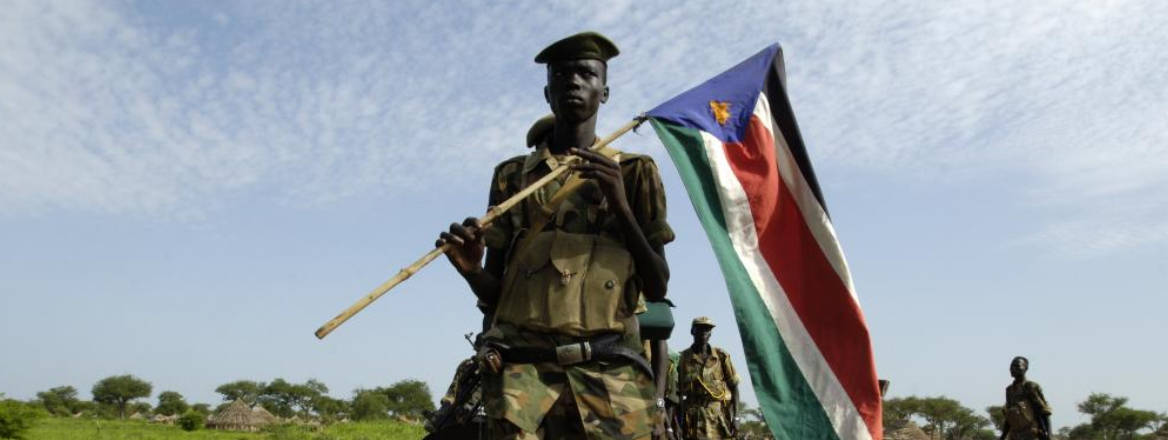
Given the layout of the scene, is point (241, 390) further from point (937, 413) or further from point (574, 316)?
point (574, 316)

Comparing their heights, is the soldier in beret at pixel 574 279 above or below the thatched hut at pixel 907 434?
below

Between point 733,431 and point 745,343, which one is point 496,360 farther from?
point 733,431

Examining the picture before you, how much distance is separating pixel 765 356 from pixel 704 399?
9.11 meters

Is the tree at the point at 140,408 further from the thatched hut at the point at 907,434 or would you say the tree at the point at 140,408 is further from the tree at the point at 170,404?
Answer: the thatched hut at the point at 907,434

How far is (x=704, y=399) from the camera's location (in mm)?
13508

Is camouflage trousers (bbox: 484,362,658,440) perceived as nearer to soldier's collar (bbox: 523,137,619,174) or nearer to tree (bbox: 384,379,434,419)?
soldier's collar (bbox: 523,137,619,174)

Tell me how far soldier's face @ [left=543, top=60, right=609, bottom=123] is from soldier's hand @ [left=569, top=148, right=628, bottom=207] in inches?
12.2

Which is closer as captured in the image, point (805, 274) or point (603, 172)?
point (603, 172)

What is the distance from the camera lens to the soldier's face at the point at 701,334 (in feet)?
45.3

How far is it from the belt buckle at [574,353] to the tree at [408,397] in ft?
202

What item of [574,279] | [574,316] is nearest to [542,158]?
[574,279]

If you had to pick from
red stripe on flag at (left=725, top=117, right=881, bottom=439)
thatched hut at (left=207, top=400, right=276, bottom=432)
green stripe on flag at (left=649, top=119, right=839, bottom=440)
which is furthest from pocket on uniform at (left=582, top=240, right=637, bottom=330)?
thatched hut at (left=207, top=400, right=276, bottom=432)

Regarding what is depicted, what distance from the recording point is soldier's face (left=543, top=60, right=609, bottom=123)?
3678 mm

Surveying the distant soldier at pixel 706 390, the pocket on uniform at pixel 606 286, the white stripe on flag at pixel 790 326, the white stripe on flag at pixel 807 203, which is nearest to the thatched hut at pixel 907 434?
the distant soldier at pixel 706 390
